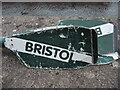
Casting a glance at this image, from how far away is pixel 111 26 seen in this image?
2221mm

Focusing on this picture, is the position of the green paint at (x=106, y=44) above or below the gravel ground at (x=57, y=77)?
above

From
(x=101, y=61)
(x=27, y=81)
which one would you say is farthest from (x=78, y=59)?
(x=27, y=81)

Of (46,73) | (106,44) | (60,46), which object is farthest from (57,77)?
(106,44)

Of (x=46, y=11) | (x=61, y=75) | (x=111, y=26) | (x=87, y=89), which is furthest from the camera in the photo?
(x=46, y=11)

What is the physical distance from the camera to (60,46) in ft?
6.17

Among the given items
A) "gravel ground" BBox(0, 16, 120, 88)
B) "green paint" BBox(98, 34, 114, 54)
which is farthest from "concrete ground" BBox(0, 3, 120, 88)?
"green paint" BBox(98, 34, 114, 54)

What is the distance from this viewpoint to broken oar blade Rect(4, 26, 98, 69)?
1.87 m

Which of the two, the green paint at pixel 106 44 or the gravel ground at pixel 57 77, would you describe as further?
the green paint at pixel 106 44

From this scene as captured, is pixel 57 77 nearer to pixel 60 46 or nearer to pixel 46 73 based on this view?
pixel 46 73

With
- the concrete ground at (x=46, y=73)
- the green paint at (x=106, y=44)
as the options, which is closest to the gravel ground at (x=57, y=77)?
the concrete ground at (x=46, y=73)

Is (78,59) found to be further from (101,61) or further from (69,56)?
(101,61)

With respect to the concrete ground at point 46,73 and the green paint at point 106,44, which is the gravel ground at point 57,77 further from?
the green paint at point 106,44

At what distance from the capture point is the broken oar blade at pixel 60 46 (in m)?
1.87

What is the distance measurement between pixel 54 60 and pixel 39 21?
922mm
